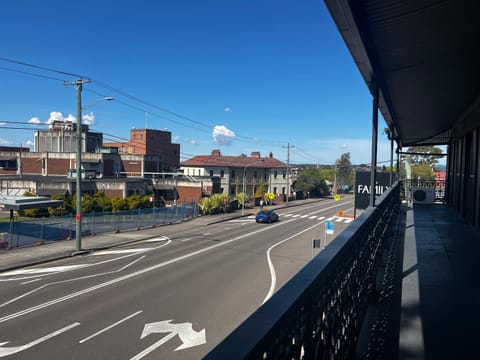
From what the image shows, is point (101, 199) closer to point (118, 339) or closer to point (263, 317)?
point (118, 339)

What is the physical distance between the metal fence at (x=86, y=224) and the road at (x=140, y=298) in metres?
4.73

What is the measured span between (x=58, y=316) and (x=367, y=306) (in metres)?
11.1

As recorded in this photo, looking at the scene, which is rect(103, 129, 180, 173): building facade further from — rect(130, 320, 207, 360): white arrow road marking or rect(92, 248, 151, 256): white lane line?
rect(130, 320, 207, 360): white arrow road marking

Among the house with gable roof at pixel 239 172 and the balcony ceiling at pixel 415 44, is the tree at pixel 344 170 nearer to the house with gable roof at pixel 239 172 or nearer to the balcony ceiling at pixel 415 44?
the house with gable roof at pixel 239 172

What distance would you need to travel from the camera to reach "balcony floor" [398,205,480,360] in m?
3.24

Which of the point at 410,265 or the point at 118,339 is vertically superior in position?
the point at 410,265

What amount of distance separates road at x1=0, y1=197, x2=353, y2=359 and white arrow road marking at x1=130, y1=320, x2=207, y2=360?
3cm

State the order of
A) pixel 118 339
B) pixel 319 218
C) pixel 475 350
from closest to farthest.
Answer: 1. pixel 475 350
2. pixel 118 339
3. pixel 319 218

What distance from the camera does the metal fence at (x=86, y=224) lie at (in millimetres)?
23781

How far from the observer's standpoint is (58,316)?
1254 cm

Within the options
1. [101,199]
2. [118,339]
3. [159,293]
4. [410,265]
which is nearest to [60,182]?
[101,199]

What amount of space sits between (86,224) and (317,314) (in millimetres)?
30747

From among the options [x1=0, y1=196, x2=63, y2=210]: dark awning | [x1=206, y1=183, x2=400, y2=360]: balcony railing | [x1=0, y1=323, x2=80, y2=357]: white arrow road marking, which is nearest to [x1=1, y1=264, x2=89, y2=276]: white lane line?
[x1=0, y1=196, x2=63, y2=210]: dark awning

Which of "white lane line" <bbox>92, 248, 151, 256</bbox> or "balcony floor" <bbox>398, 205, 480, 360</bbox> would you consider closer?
"balcony floor" <bbox>398, 205, 480, 360</bbox>
